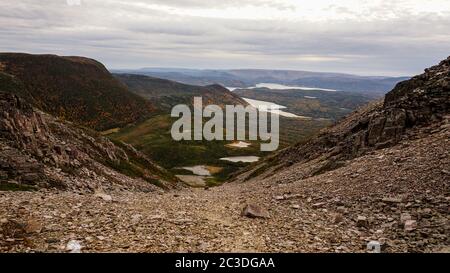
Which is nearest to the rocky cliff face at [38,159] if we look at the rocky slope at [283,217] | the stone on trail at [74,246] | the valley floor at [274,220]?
the rocky slope at [283,217]

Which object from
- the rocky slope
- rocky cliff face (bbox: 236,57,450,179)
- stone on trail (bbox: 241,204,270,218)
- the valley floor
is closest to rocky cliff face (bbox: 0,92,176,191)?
the rocky slope

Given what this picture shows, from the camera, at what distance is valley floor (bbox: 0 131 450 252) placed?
60.3 feet

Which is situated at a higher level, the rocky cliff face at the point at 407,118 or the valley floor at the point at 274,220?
the rocky cliff face at the point at 407,118

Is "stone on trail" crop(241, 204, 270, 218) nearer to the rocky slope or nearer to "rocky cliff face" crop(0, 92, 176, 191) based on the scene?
the rocky slope

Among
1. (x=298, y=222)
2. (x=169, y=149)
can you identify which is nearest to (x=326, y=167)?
(x=298, y=222)

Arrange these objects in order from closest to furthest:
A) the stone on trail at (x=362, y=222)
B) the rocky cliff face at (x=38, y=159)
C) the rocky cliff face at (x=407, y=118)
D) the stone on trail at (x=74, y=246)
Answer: the stone on trail at (x=74, y=246), the stone on trail at (x=362, y=222), the rocky cliff face at (x=38, y=159), the rocky cliff face at (x=407, y=118)

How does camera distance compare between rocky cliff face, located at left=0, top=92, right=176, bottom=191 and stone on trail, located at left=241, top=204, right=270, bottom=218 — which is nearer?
stone on trail, located at left=241, top=204, right=270, bottom=218

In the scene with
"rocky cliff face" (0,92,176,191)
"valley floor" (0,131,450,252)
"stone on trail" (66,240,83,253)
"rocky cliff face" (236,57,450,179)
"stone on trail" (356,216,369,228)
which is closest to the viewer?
"stone on trail" (66,240,83,253)

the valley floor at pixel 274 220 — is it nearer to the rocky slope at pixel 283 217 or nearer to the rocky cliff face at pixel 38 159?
the rocky slope at pixel 283 217

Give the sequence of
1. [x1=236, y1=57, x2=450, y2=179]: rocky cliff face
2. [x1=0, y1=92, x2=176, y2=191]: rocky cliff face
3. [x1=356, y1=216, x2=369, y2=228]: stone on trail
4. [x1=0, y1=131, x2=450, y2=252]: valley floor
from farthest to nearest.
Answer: [x1=236, y1=57, x2=450, y2=179]: rocky cliff face, [x1=0, y1=92, x2=176, y2=191]: rocky cliff face, [x1=356, y1=216, x2=369, y2=228]: stone on trail, [x1=0, y1=131, x2=450, y2=252]: valley floor

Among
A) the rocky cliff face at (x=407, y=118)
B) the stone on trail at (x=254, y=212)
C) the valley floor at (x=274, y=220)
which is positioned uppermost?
the rocky cliff face at (x=407, y=118)

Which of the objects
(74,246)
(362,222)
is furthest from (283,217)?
(74,246)

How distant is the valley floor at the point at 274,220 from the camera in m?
18.4
